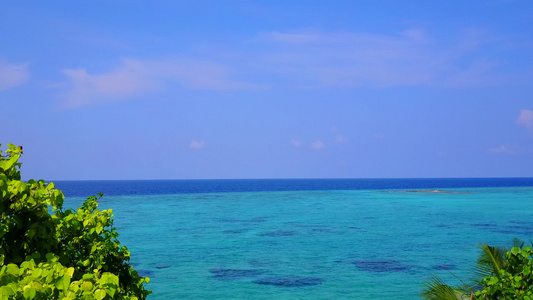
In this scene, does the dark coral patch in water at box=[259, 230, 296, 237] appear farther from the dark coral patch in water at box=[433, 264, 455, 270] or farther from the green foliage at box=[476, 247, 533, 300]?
the green foliage at box=[476, 247, 533, 300]

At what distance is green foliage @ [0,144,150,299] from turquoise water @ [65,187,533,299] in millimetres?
16876

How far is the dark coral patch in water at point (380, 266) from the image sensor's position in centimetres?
2845

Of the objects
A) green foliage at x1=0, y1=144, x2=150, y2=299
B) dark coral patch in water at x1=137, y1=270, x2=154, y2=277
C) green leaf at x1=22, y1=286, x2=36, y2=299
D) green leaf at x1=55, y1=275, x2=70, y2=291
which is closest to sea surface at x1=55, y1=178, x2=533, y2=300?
dark coral patch in water at x1=137, y1=270, x2=154, y2=277

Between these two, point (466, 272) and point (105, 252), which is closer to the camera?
point (105, 252)

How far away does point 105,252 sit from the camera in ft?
22.9

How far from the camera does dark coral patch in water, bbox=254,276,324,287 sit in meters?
24.7

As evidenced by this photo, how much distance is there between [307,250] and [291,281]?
946cm

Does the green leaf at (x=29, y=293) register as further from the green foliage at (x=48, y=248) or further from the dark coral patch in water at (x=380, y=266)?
the dark coral patch in water at (x=380, y=266)

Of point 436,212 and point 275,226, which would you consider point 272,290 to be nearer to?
point 275,226

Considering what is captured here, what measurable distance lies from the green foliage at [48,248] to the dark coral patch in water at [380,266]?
23.6 metres

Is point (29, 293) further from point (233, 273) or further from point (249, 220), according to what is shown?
point (249, 220)

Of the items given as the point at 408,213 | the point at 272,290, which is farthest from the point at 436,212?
the point at 272,290

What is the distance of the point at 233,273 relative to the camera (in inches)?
1072

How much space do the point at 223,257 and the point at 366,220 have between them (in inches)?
1101
